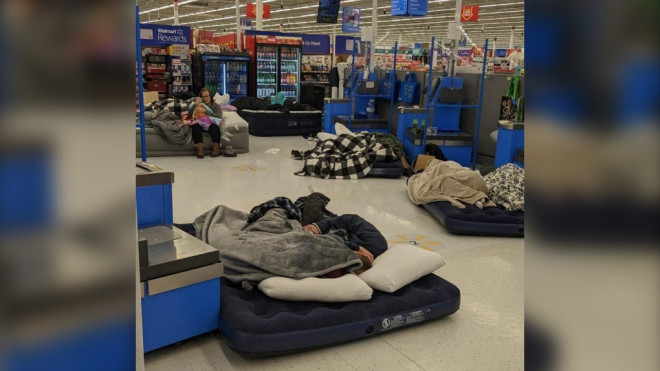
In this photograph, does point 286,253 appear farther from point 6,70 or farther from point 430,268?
point 6,70

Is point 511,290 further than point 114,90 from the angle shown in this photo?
Yes

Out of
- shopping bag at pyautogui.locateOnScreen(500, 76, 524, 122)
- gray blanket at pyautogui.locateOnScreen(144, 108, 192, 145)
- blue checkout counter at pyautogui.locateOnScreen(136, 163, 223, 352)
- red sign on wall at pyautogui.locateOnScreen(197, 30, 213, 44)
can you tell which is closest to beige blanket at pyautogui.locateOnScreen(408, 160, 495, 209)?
shopping bag at pyautogui.locateOnScreen(500, 76, 524, 122)

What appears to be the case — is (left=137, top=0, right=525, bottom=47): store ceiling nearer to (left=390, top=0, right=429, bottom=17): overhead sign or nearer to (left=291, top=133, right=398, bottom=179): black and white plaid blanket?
(left=390, top=0, right=429, bottom=17): overhead sign

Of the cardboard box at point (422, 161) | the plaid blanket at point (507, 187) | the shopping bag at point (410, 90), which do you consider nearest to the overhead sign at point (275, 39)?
the shopping bag at point (410, 90)

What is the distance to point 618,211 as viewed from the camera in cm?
42

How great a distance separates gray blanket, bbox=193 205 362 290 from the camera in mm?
2789

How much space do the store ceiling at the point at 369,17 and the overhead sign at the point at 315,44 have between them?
6.35 meters

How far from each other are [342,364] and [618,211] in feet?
7.50

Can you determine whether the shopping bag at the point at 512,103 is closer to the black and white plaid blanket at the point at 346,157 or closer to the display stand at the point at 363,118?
the black and white plaid blanket at the point at 346,157

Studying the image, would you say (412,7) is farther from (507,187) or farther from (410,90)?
(507,187)

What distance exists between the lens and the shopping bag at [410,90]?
863cm

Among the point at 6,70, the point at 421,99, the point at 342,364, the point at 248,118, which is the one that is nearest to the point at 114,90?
the point at 6,70

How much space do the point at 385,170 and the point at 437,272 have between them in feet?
9.62

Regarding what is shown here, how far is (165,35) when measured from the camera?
12211 mm
